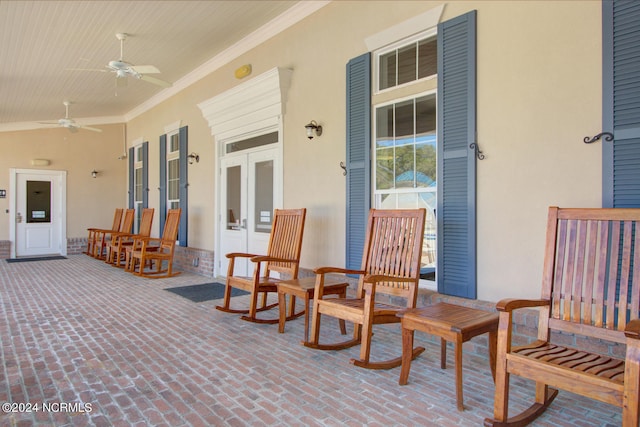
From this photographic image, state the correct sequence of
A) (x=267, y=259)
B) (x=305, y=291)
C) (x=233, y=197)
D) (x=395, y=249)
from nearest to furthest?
(x=395, y=249) < (x=305, y=291) < (x=267, y=259) < (x=233, y=197)

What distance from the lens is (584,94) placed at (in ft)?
8.38

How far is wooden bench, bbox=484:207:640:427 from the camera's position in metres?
1.63

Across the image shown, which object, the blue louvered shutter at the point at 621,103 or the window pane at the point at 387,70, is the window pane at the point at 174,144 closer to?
the window pane at the point at 387,70

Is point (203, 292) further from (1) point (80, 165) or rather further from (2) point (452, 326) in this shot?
(1) point (80, 165)

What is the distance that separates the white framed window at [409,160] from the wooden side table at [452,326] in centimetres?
101

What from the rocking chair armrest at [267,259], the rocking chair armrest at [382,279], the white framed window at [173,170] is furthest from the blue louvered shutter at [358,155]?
the white framed window at [173,170]

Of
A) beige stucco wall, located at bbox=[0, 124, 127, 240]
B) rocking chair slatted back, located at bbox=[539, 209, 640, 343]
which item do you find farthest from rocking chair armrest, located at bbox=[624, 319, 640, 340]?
beige stucco wall, located at bbox=[0, 124, 127, 240]

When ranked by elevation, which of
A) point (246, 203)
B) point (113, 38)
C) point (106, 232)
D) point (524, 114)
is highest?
point (113, 38)

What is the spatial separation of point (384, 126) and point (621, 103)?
1.90m

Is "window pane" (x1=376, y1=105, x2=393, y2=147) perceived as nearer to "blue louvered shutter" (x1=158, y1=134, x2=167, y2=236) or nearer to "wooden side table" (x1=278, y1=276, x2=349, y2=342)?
"wooden side table" (x1=278, y1=276, x2=349, y2=342)

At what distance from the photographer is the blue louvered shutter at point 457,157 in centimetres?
311

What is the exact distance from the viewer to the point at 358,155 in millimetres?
4031

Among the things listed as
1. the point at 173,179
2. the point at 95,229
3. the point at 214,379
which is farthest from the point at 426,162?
the point at 95,229

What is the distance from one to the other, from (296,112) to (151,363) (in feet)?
10.4
